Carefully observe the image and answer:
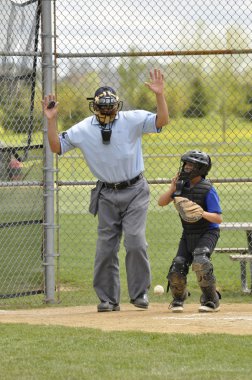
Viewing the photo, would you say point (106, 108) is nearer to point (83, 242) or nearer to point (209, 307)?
point (209, 307)

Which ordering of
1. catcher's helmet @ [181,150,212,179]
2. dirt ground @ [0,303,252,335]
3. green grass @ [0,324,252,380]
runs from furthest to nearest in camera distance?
1. catcher's helmet @ [181,150,212,179]
2. dirt ground @ [0,303,252,335]
3. green grass @ [0,324,252,380]

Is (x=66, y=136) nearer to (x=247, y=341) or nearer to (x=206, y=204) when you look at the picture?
(x=206, y=204)

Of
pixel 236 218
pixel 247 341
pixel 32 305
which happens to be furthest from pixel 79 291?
pixel 236 218

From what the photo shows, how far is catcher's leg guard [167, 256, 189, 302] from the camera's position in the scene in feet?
30.7

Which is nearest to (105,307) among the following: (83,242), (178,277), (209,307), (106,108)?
(178,277)

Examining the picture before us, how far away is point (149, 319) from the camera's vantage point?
8750 millimetres

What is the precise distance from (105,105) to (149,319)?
191 cm

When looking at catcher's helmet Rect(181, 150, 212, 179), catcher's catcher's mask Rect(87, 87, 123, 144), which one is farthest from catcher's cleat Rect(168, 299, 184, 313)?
catcher's catcher's mask Rect(87, 87, 123, 144)

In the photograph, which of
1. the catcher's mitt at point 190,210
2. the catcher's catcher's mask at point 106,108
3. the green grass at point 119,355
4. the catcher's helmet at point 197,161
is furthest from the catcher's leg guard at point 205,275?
the green grass at point 119,355

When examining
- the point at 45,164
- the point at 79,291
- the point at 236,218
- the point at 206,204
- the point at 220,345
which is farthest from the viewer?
the point at 236,218

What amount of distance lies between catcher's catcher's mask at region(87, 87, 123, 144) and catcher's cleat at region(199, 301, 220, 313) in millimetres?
1617

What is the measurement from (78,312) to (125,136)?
160 centimetres

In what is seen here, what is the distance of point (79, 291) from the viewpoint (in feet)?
38.7

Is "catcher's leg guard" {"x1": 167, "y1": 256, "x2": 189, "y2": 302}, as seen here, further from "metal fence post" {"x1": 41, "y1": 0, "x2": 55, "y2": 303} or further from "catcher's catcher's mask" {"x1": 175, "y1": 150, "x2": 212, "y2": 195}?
"metal fence post" {"x1": 41, "y1": 0, "x2": 55, "y2": 303}
